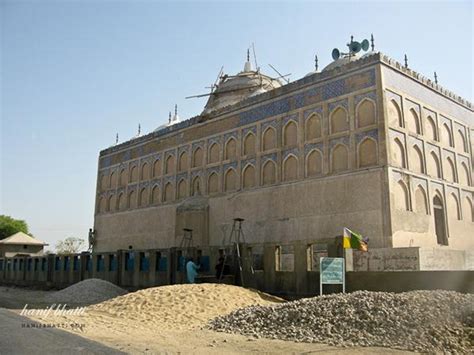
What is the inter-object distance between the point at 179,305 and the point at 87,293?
21.5 ft

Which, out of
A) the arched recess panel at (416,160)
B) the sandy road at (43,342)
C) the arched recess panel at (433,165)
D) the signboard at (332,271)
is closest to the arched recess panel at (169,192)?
the arched recess panel at (416,160)

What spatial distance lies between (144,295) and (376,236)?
28.2 feet

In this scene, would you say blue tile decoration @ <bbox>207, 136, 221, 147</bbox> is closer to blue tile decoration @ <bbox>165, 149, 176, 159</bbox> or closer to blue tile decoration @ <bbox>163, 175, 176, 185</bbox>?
blue tile decoration @ <bbox>165, 149, 176, 159</bbox>

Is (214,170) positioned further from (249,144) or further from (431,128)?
(431,128)

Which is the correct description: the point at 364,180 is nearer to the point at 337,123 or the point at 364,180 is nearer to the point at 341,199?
the point at 341,199

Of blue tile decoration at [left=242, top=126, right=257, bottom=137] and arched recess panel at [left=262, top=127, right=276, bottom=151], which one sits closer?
arched recess panel at [left=262, top=127, right=276, bottom=151]

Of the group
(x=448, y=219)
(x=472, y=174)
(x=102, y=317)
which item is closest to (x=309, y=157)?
(x=448, y=219)

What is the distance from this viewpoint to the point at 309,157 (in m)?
20.2

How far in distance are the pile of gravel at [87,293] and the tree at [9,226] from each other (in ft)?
160

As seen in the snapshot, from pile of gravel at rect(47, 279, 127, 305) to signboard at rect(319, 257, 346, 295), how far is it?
27.2 feet

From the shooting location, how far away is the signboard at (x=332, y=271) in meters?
11.6

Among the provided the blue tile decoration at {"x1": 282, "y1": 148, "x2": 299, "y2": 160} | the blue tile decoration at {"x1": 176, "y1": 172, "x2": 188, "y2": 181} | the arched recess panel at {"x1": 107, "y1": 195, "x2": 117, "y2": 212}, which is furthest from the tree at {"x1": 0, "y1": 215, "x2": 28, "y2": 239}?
the blue tile decoration at {"x1": 282, "y1": 148, "x2": 299, "y2": 160}

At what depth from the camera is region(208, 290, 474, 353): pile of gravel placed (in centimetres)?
712

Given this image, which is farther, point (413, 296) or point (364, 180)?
point (364, 180)
